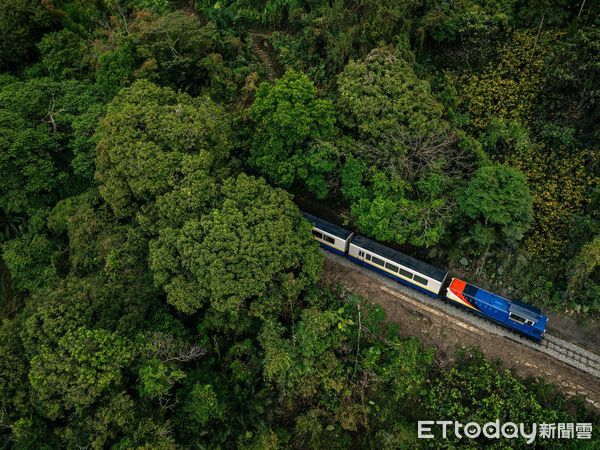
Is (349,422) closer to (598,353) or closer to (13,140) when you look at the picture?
(598,353)

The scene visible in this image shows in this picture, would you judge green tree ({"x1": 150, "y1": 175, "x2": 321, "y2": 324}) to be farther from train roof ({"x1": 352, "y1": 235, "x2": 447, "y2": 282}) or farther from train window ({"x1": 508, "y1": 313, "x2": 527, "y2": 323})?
train window ({"x1": 508, "y1": 313, "x2": 527, "y2": 323})

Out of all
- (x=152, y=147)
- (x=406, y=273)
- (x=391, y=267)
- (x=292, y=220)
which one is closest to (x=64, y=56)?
(x=152, y=147)

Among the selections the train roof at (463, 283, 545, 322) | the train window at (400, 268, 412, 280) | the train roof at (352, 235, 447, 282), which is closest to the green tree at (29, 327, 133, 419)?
the train roof at (352, 235, 447, 282)

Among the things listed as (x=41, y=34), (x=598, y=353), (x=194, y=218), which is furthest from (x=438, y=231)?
(x=41, y=34)

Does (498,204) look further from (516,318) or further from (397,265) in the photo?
(397,265)

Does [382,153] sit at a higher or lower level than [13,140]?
higher

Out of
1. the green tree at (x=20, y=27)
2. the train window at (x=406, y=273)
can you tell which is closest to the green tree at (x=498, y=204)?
the train window at (x=406, y=273)

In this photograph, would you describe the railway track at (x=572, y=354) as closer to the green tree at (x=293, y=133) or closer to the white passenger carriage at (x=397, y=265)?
the white passenger carriage at (x=397, y=265)
